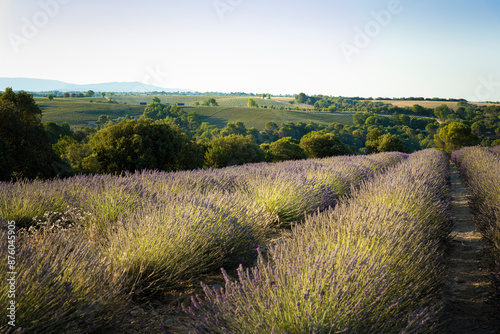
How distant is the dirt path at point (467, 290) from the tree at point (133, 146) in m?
18.1

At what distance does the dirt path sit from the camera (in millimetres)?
2367

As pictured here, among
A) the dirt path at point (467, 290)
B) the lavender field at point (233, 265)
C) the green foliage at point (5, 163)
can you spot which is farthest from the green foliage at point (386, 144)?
the lavender field at point (233, 265)

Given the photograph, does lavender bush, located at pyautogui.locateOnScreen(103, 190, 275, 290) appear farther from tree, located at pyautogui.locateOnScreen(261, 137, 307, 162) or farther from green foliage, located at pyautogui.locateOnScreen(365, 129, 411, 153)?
green foliage, located at pyautogui.locateOnScreen(365, 129, 411, 153)

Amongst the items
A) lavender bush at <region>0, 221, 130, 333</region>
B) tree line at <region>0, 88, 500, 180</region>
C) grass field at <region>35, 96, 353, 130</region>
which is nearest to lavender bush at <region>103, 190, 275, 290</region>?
lavender bush at <region>0, 221, 130, 333</region>

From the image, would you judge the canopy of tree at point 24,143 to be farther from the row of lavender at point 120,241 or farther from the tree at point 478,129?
the tree at point 478,129

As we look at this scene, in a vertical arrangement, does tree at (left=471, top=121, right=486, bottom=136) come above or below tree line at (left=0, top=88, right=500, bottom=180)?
above

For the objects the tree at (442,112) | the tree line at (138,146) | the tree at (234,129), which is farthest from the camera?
the tree at (442,112)

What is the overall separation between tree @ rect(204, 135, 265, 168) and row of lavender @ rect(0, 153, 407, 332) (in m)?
24.0

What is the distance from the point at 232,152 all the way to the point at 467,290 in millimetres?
29095

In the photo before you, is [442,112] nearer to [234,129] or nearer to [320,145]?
[234,129]

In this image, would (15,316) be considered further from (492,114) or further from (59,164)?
(492,114)

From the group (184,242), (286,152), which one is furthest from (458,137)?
(184,242)

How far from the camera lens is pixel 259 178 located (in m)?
5.51

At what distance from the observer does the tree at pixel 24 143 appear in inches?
623
